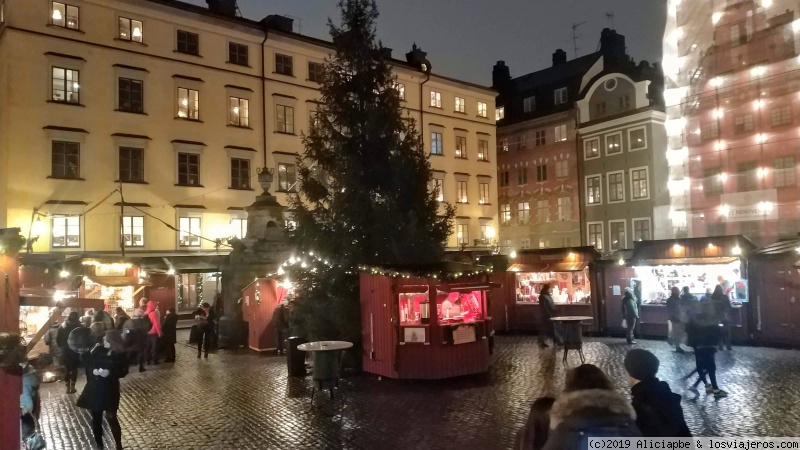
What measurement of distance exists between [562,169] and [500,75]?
12.5 m

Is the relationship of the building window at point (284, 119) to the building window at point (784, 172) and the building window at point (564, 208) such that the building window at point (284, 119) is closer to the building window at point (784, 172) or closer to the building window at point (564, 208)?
the building window at point (564, 208)

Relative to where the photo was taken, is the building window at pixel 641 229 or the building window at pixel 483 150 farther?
the building window at pixel 483 150

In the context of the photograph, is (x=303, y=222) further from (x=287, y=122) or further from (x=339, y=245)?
(x=287, y=122)

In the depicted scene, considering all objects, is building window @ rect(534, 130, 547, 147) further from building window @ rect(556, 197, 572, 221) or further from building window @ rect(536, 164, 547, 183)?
building window @ rect(556, 197, 572, 221)

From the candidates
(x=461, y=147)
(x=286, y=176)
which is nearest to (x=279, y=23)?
(x=286, y=176)

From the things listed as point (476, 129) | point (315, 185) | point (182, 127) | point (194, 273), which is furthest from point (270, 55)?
point (315, 185)

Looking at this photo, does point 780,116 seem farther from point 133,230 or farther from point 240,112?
point 133,230

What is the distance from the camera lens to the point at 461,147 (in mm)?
42562

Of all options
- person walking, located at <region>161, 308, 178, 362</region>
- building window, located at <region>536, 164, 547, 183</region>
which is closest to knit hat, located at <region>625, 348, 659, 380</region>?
person walking, located at <region>161, 308, 178, 362</region>

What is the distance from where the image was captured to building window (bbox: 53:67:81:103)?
2711 centimetres

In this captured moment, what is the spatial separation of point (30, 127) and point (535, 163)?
30.9 metres

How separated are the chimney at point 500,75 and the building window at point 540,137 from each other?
7.57 m

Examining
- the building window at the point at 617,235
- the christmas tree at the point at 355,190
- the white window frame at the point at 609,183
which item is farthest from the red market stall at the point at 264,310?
the white window frame at the point at 609,183

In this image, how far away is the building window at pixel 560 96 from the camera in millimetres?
44031
